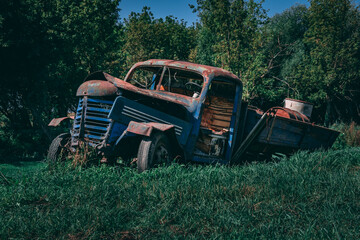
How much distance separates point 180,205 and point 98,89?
7.92ft

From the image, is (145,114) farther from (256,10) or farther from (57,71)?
(256,10)

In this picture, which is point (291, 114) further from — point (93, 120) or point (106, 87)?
point (93, 120)

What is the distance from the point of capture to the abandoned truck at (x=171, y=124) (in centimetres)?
465

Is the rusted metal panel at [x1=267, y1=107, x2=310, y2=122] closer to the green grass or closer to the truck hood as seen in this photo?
the green grass

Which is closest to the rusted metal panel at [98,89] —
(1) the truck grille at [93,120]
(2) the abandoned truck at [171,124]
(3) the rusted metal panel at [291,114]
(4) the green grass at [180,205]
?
(2) the abandoned truck at [171,124]

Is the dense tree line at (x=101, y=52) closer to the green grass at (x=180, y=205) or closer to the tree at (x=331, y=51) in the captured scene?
the tree at (x=331, y=51)

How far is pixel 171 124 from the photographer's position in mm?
5066

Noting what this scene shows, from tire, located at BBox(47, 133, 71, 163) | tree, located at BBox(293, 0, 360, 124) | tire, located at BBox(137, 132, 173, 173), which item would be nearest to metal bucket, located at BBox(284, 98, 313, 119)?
tire, located at BBox(137, 132, 173, 173)

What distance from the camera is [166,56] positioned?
2527cm

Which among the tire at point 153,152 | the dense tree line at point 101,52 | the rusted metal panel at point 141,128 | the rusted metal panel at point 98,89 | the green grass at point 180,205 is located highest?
the dense tree line at point 101,52

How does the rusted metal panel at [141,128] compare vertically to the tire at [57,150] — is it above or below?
above

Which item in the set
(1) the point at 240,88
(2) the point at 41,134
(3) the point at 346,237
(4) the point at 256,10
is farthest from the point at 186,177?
(4) the point at 256,10

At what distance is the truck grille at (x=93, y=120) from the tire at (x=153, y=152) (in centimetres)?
70

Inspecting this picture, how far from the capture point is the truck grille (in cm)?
474
